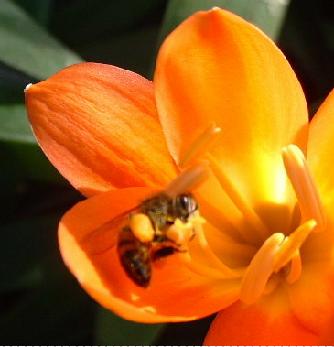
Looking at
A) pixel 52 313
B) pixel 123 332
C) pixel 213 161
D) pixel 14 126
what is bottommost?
pixel 52 313

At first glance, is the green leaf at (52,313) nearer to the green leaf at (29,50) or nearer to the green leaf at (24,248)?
the green leaf at (24,248)

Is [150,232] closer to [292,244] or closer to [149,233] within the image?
[149,233]

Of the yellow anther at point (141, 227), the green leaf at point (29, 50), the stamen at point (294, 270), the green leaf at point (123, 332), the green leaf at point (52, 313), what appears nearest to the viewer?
the yellow anther at point (141, 227)

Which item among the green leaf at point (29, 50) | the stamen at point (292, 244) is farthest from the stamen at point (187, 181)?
the green leaf at point (29, 50)

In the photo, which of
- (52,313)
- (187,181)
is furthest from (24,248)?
(187,181)

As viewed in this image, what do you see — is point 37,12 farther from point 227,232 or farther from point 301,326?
point 301,326

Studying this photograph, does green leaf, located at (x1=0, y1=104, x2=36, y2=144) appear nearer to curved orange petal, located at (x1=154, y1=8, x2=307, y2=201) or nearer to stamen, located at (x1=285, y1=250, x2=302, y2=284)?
curved orange petal, located at (x1=154, y1=8, x2=307, y2=201)
